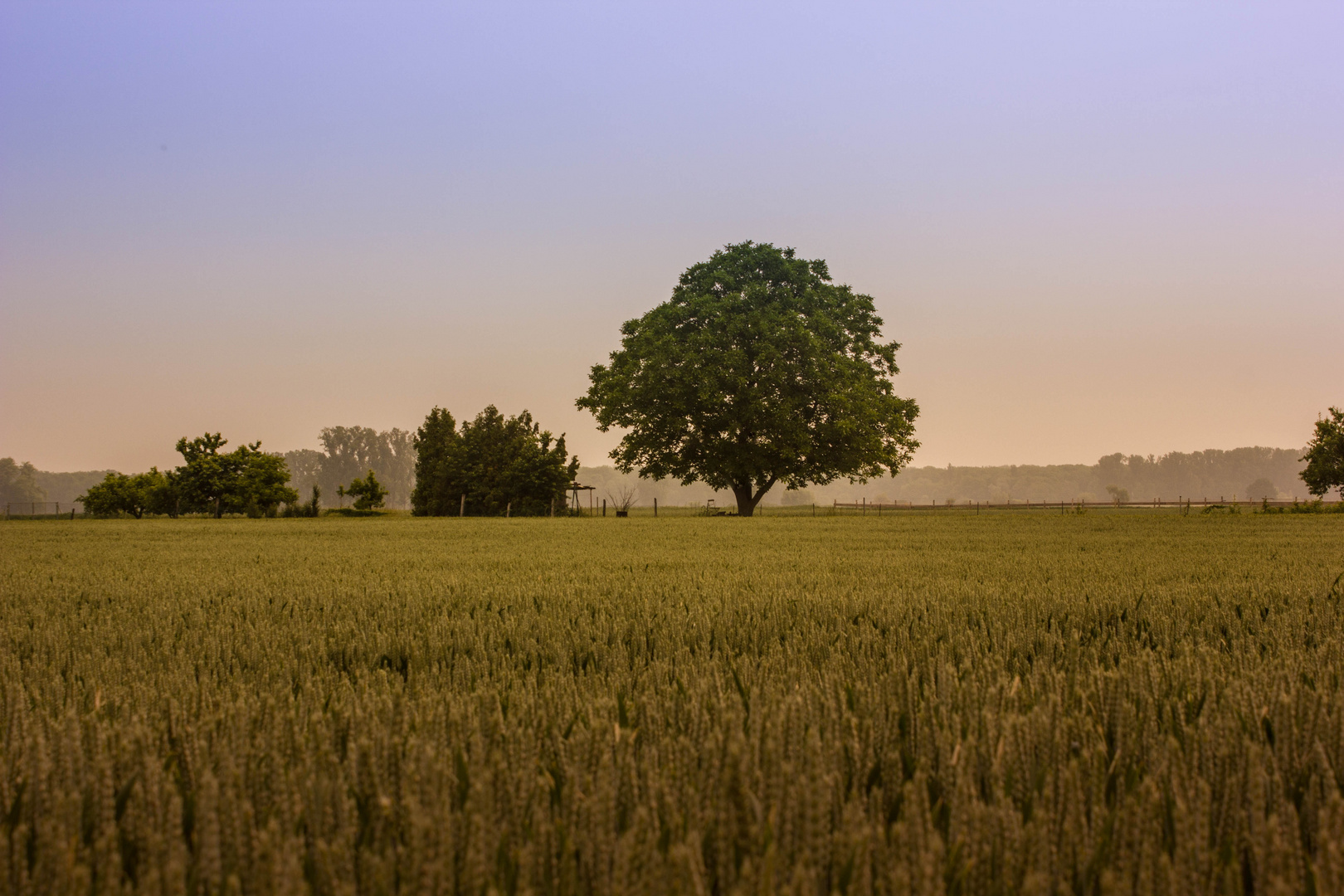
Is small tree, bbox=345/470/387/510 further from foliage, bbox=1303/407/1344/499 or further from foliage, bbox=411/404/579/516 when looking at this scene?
foliage, bbox=1303/407/1344/499

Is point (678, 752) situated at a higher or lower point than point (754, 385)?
lower

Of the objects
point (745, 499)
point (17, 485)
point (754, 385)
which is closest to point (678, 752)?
point (754, 385)

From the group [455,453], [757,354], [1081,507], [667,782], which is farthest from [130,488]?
[1081,507]

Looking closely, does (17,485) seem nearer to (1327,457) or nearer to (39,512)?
(39,512)

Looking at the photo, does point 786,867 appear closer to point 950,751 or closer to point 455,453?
point 950,751

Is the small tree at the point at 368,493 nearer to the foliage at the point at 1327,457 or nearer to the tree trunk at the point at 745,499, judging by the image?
the tree trunk at the point at 745,499

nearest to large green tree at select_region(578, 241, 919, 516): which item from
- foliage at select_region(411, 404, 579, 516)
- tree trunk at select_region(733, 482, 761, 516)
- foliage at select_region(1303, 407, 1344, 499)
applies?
tree trunk at select_region(733, 482, 761, 516)

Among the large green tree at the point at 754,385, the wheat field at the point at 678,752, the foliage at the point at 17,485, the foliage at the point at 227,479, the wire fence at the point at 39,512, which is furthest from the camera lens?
the foliage at the point at 17,485

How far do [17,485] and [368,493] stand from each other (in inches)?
6408

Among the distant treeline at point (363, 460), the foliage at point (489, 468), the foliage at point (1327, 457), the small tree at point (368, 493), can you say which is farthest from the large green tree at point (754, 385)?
the distant treeline at point (363, 460)

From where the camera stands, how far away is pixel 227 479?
3978 cm

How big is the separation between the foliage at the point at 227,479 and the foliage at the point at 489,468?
31.7 ft

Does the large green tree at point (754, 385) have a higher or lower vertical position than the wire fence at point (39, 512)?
higher

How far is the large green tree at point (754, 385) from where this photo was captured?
114 ft
